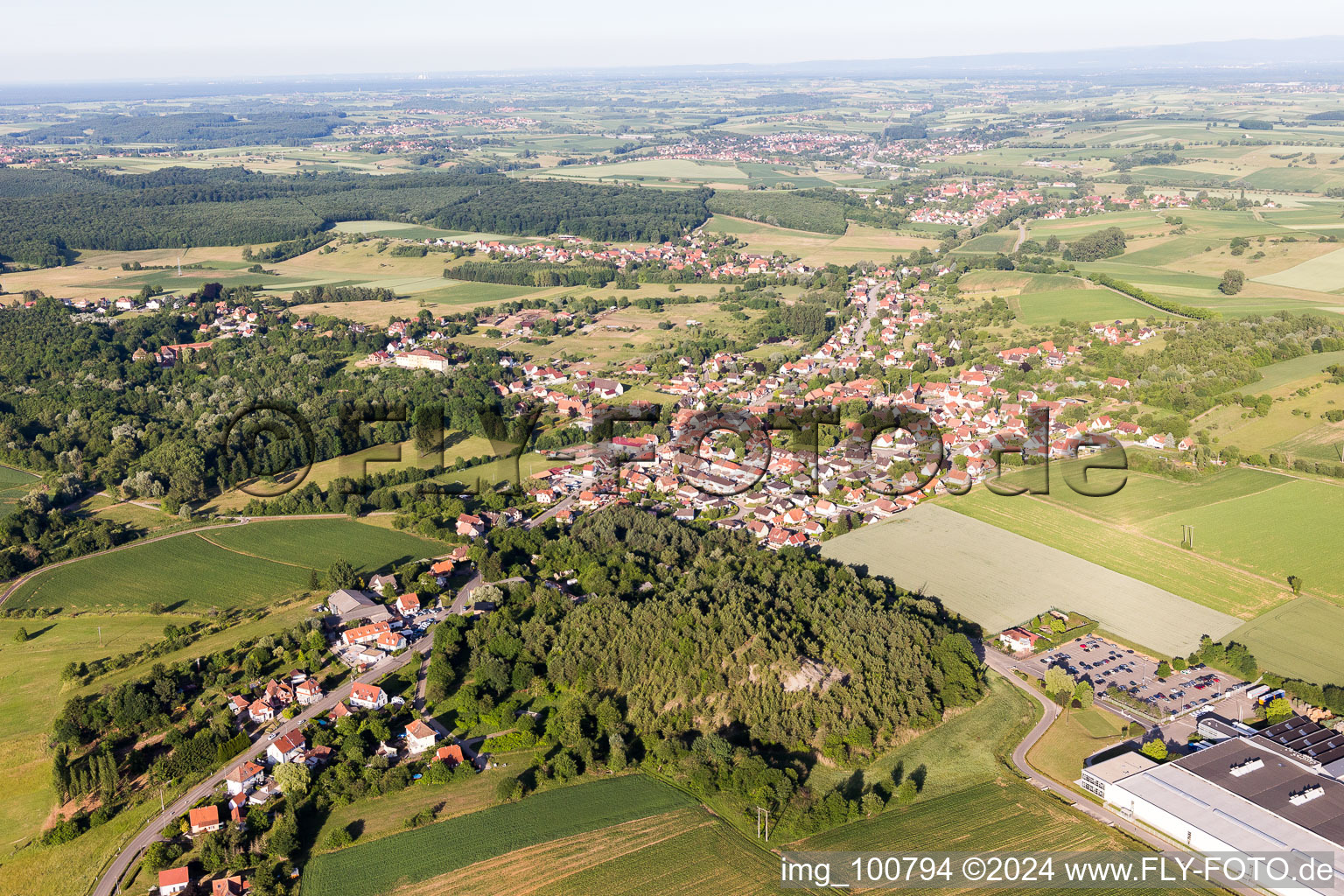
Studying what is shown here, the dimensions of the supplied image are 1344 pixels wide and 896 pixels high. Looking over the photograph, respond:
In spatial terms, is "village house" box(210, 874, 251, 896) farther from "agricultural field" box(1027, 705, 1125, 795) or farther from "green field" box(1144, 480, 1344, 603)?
"green field" box(1144, 480, 1344, 603)

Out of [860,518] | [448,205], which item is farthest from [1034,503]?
[448,205]

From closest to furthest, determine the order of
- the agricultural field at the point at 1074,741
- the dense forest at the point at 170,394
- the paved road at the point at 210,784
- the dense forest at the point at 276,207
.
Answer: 1. the paved road at the point at 210,784
2. the agricultural field at the point at 1074,741
3. the dense forest at the point at 170,394
4. the dense forest at the point at 276,207

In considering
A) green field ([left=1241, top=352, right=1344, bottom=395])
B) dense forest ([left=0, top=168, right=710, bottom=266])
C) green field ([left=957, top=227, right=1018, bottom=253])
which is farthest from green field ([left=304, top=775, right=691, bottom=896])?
dense forest ([left=0, top=168, right=710, bottom=266])

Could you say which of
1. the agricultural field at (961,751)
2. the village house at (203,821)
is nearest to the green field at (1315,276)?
the agricultural field at (961,751)

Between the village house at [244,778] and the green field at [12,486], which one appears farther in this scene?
the green field at [12,486]

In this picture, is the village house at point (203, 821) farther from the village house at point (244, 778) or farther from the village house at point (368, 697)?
the village house at point (368, 697)

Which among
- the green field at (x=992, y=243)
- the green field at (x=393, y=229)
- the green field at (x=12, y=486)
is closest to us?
the green field at (x=12, y=486)
